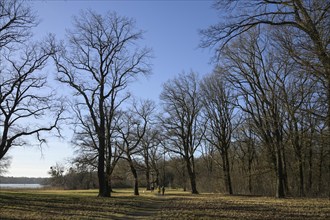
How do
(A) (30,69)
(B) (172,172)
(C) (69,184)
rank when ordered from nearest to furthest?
(A) (30,69) → (C) (69,184) → (B) (172,172)

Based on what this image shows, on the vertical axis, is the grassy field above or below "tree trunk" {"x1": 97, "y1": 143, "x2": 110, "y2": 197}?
below

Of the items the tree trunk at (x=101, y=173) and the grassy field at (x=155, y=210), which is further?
the tree trunk at (x=101, y=173)

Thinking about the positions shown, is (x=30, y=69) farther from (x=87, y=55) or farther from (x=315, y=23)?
(x=315, y=23)

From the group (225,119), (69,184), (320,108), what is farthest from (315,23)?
(69,184)

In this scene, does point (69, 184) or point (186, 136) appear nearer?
point (186, 136)

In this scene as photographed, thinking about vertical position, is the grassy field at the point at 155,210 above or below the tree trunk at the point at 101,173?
below

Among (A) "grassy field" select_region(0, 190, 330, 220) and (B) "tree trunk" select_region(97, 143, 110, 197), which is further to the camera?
(B) "tree trunk" select_region(97, 143, 110, 197)

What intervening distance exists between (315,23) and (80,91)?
2484cm

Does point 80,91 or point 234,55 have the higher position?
point 234,55

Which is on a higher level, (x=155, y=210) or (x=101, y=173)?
(x=101, y=173)

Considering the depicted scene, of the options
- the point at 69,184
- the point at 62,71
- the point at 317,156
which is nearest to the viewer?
the point at 62,71

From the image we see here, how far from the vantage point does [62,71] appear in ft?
108

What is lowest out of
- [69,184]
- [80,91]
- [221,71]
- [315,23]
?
[69,184]

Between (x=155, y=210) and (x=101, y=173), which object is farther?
(x=101, y=173)
